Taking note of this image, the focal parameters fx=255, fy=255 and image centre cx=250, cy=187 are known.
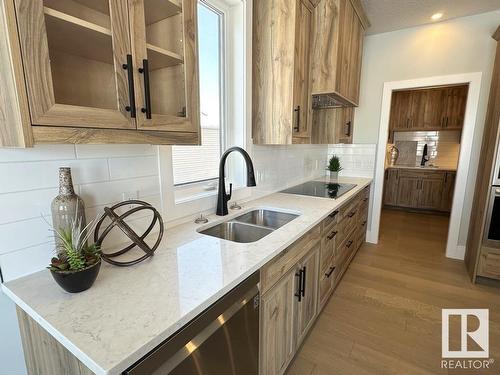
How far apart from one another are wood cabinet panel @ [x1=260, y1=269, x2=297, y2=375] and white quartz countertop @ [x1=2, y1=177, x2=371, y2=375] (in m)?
0.25

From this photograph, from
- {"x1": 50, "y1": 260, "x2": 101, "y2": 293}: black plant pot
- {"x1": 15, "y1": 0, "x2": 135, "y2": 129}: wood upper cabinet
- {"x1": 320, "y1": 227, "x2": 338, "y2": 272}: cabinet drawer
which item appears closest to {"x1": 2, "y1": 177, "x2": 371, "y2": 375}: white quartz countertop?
{"x1": 50, "y1": 260, "x2": 101, "y2": 293}: black plant pot

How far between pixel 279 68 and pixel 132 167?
1301mm

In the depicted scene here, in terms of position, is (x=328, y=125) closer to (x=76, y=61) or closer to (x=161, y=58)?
(x=161, y=58)

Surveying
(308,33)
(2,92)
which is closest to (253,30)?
(308,33)

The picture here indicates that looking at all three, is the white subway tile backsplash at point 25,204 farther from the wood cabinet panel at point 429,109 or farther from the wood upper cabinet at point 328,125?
the wood cabinet panel at point 429,109

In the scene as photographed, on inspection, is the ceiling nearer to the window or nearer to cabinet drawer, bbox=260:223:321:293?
the window

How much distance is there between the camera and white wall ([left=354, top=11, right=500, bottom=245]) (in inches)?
107

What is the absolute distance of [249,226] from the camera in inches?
64.7

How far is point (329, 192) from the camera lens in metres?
2.46

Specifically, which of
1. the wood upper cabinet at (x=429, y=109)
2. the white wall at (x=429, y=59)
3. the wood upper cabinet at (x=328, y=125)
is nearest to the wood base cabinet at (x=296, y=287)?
the wood upper cabinet at (x=328, y=125)

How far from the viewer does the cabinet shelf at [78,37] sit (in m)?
0.69

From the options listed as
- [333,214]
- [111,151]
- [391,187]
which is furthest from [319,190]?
[391,187]

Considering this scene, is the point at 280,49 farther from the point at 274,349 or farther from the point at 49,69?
the point at 274,349

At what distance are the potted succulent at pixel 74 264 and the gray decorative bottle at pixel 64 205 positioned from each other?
45 mm
